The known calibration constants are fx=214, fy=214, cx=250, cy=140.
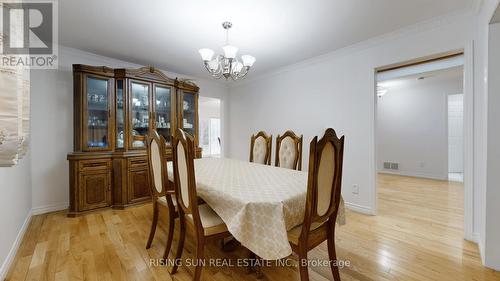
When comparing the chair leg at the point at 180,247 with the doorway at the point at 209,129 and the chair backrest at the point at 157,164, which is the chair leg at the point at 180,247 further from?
the doorway at the point at 209,129

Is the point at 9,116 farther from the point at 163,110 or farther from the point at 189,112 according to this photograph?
the point at 189,112

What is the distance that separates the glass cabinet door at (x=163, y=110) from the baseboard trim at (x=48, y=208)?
1.62 metres

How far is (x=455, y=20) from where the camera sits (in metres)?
2.15

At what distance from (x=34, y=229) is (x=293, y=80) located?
3.92 meters

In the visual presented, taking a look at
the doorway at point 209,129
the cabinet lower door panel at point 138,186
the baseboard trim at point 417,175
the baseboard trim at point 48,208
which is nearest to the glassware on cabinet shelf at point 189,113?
the cabinet lower door panel at point 138,186

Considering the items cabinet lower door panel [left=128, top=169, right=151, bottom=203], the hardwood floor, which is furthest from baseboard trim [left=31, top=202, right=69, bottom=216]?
cabinet lower door panel [left=128, top=169, right=151, bottom=203]

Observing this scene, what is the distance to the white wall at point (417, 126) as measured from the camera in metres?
4.81

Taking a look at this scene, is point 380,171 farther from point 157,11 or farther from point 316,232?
point 157,11

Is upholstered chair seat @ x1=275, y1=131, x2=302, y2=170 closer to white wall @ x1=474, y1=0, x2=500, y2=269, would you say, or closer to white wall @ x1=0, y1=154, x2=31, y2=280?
white wall @ x1=474, y1=0, x2=500, y2=269

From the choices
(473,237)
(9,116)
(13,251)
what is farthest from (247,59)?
(473,237)

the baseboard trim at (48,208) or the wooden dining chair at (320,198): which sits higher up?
the wooden dining chair at (320,198)

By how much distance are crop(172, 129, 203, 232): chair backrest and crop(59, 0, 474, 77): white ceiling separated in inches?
52.2

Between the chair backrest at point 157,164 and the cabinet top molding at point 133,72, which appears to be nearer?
the chair backrest at point 157,164

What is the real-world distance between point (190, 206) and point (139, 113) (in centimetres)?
246
